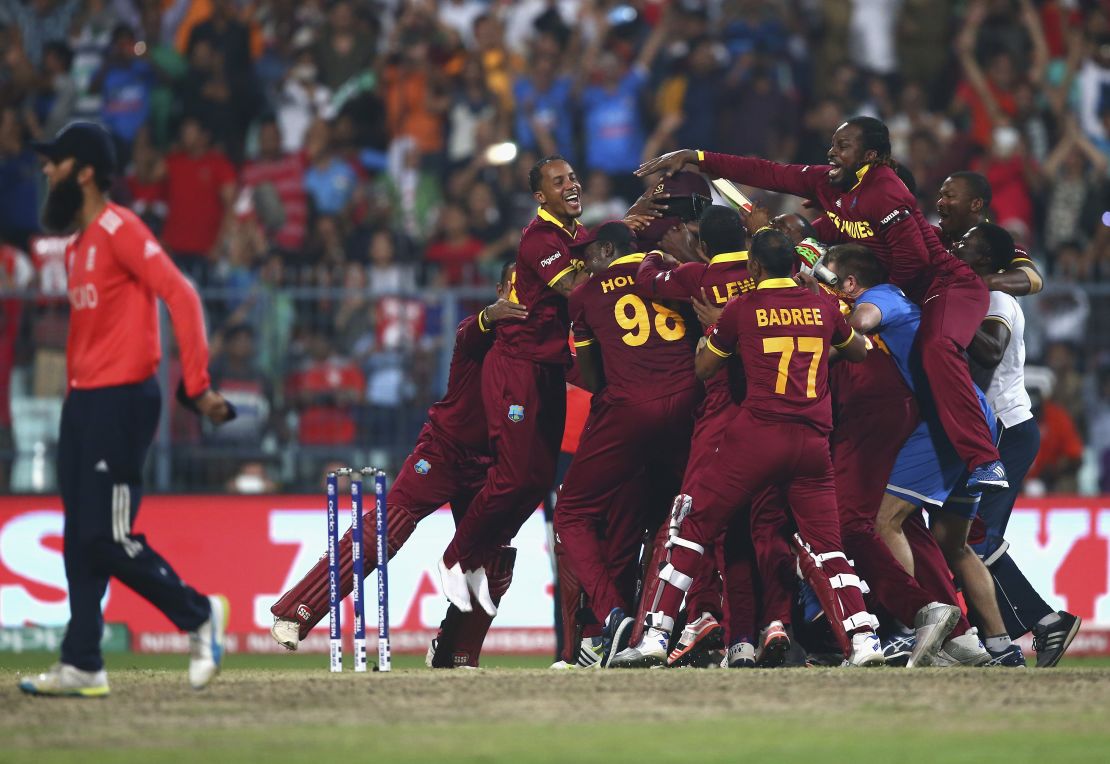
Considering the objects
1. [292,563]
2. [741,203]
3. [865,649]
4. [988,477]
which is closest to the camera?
[865,649]

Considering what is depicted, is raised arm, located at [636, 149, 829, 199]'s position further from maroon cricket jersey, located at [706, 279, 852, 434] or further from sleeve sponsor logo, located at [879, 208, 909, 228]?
maroon cricket jersey, located at [706, 279, 852, 434]

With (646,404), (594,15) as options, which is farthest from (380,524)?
(594,15)

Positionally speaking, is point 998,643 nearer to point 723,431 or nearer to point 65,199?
point 723,431

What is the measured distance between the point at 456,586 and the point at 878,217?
329cm

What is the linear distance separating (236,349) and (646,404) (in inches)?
226

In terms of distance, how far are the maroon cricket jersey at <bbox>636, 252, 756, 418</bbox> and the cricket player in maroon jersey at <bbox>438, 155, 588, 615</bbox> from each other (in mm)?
495

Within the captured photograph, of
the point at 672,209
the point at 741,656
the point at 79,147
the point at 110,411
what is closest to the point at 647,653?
the point at 741,656

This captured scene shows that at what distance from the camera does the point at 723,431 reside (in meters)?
10.2

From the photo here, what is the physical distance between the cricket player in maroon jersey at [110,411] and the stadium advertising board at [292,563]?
6.26 m

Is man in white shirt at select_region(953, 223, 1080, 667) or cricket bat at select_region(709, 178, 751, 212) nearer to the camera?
man in white shirt at select_region(953, 223, 1080, 667)

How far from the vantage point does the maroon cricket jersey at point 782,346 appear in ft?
31.8

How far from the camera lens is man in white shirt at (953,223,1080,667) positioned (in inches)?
433

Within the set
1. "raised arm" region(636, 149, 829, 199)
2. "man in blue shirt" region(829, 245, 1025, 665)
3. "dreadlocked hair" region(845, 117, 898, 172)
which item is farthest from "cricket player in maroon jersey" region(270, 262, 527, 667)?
"dreadlocked hair" region(845, 117, 898, 172)

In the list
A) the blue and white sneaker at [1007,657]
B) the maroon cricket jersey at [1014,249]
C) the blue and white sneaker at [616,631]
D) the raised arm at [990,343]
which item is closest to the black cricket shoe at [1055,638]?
the blue and white sneaker at [1007,657]
